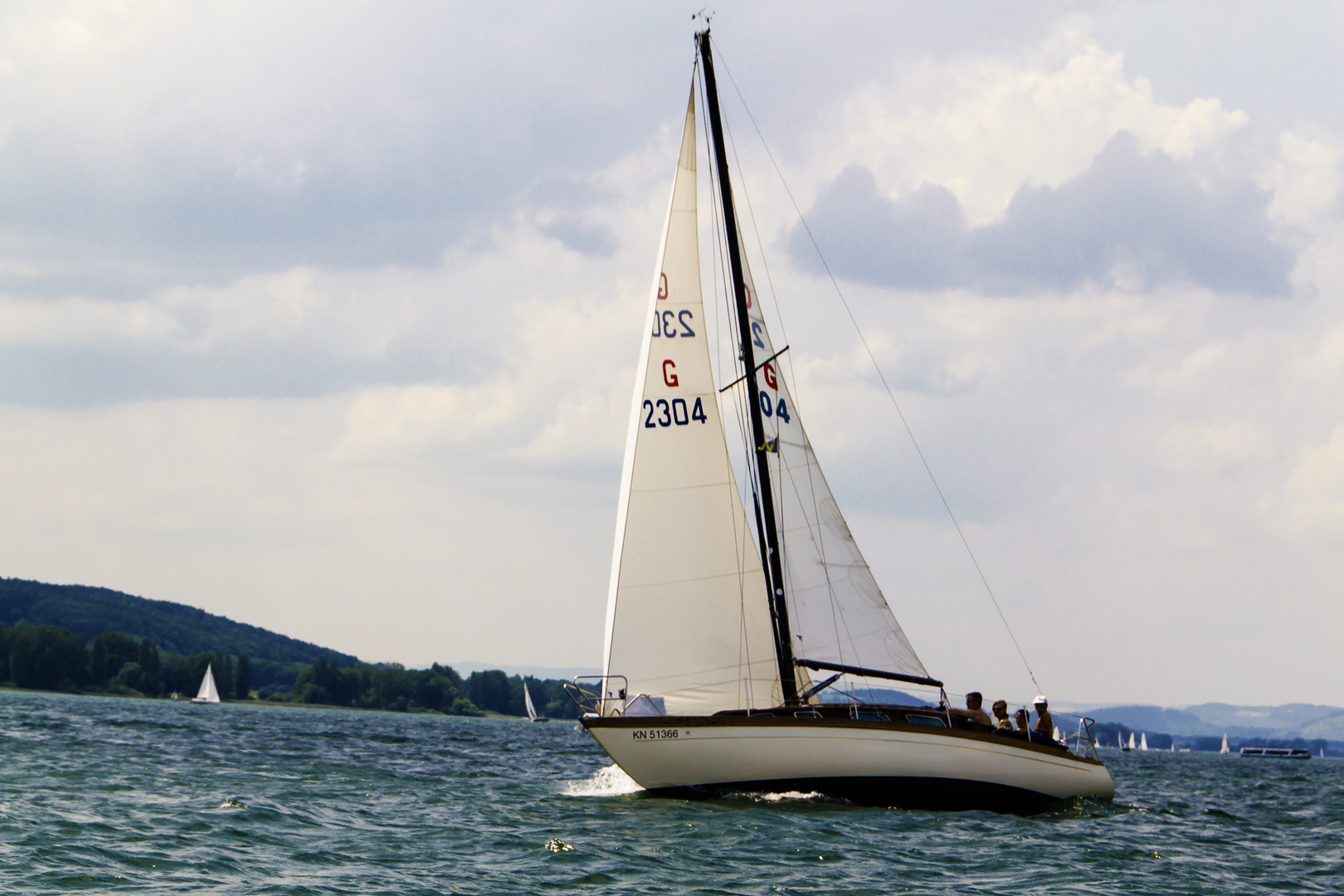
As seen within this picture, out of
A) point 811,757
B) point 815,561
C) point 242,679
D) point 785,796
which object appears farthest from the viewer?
point 242,679

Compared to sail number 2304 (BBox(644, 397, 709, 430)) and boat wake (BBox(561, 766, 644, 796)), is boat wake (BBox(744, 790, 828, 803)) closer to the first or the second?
boat wake (BBox(561, 766, 644, 796))

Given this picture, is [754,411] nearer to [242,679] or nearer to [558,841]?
[558,841]

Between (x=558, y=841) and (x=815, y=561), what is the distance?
907 cm

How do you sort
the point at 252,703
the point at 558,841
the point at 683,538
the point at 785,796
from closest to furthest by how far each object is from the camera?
the point at 558,841 < the point at 785,796 < the point at 683,538 < the point at 252,703

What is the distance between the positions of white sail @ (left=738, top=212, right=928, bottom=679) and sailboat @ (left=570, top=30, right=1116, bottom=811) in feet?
0.11

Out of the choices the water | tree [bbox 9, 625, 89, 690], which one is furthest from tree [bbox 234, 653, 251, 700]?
the water

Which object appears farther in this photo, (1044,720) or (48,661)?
(48,661)

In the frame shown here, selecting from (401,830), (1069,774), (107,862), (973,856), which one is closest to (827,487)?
(1069,774)

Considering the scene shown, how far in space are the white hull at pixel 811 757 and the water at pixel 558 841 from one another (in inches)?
18.8

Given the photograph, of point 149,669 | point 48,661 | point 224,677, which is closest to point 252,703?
point 224,677

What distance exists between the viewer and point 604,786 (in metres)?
26.8

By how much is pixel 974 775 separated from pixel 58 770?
2007cm

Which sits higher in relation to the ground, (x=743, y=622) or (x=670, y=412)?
(x=670, y=412)

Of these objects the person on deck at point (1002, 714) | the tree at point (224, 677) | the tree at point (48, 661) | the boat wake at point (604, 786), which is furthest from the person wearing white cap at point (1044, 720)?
the tree at point (224, 677)
